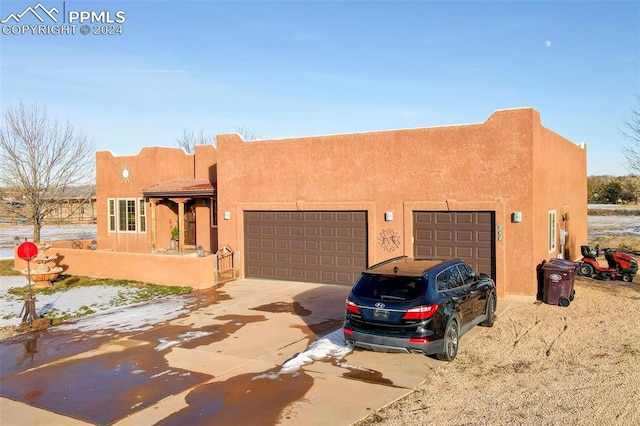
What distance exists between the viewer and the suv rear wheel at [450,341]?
28.6 feet

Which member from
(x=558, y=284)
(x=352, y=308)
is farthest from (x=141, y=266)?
(x=558, y=284)

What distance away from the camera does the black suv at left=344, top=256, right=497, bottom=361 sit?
843 centimetres

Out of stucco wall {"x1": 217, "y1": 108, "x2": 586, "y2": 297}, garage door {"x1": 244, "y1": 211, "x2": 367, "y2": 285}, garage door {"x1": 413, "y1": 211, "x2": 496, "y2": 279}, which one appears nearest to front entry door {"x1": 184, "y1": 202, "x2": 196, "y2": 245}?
stucco wall {"x1": 217, "y1": 108, "x2": 586, "y2": 297}

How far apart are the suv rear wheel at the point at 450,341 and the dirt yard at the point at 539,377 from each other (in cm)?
14

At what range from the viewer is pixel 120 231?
79.2ft

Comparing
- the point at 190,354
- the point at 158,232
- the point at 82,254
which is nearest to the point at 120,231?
the point at 158,232

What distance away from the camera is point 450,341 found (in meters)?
8.88

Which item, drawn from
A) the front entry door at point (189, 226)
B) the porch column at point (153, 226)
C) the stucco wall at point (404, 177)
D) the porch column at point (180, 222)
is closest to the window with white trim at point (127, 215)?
the porch column at point (153, 226)

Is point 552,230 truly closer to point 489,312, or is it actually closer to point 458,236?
point 458,236

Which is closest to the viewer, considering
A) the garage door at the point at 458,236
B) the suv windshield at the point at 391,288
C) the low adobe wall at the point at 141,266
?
the suv windshield at the point at 391,288

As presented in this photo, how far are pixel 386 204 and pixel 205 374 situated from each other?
860 cm

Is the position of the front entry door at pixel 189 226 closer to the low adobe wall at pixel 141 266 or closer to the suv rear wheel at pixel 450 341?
the low adobe wall at pixel 141 266

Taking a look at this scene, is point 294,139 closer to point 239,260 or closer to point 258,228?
point 258,228

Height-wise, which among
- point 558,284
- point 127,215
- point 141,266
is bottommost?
point 558,284
